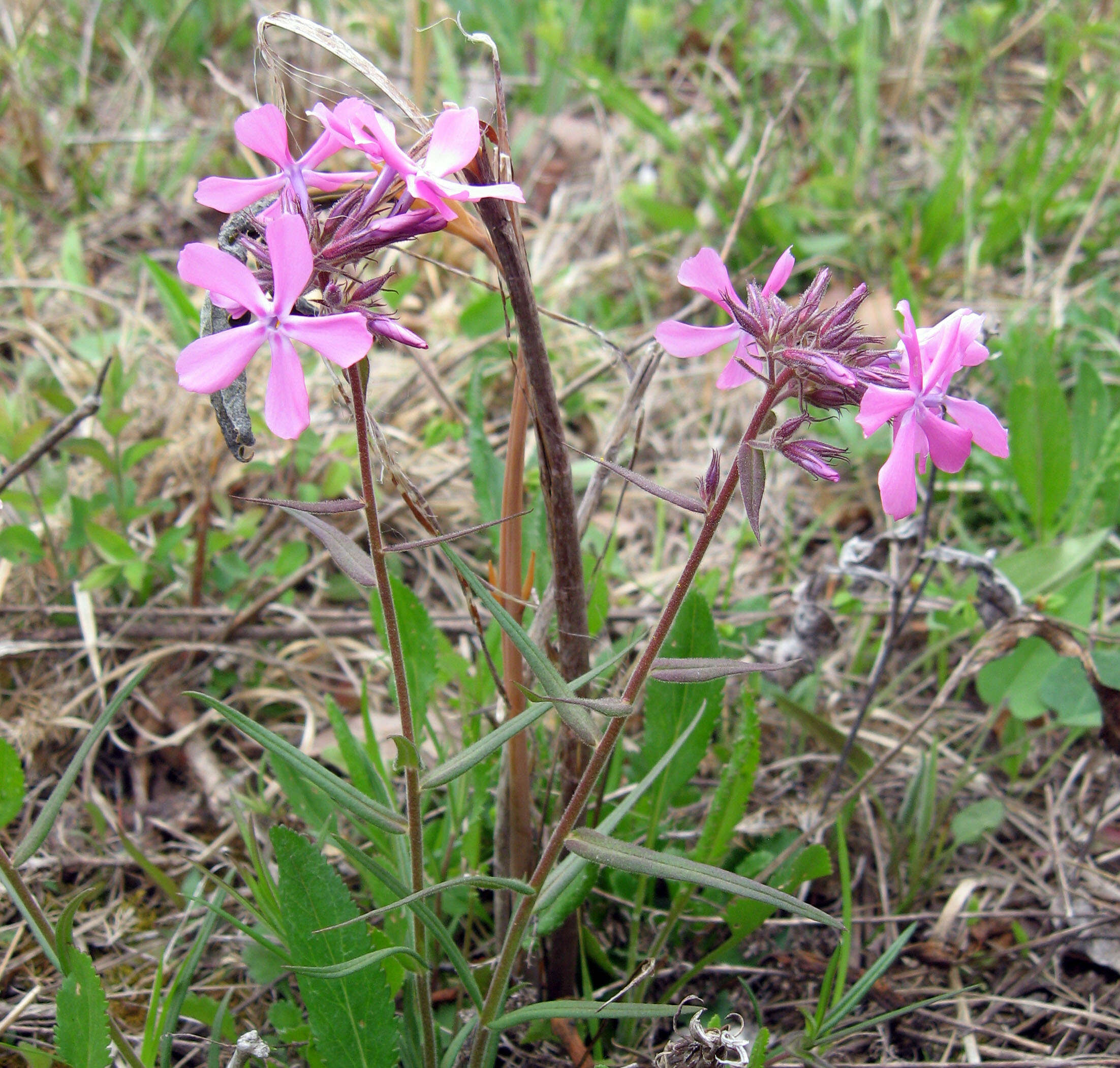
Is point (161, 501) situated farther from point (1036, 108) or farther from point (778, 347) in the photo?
point (1036, 108)

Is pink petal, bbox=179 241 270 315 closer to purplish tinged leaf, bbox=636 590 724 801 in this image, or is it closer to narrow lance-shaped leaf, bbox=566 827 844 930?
narrow lance-shaped leaf, bbox=566 827 844 930

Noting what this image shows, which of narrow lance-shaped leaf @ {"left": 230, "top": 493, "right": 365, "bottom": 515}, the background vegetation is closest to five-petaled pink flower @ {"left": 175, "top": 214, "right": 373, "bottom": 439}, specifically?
narrow lance-shaped leaf @ {"left": 230, "top": 493, "right": 365, "bottom": 515}

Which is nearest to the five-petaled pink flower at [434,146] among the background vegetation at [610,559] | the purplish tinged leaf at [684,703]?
the background vegetation at [610,559]

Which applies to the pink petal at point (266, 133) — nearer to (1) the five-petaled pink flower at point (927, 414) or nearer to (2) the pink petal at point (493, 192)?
(2) the pink petal at point (493, 192)

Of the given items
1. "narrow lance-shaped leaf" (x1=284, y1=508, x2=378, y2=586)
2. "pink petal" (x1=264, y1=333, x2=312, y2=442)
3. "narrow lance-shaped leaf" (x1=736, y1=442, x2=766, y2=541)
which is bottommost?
"narrow lance-shaped leaf" (x1=284, y1=508, x2=378, y2=586)

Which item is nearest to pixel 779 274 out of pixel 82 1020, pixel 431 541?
pixel 431 541

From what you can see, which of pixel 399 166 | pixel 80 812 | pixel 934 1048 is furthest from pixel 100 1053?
pixel 934 1048
